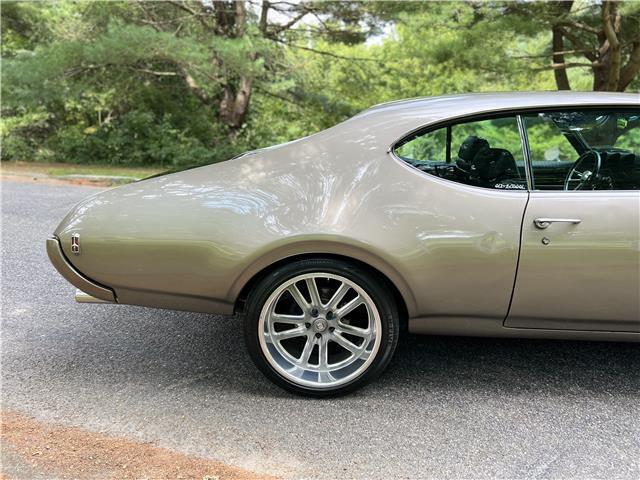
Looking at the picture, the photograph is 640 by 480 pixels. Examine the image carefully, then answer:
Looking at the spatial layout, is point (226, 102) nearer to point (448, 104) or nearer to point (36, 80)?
point (36, 80)

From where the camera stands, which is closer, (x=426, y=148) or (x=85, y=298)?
(x=426, y=148)

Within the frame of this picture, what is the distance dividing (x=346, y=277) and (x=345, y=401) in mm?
661

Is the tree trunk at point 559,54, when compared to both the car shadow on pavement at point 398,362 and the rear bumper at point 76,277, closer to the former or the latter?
the car shadow on pavement at point 398,362

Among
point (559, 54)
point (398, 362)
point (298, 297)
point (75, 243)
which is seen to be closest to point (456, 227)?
point (298, 297)

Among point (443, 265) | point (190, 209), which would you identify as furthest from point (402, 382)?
point (190, 209)

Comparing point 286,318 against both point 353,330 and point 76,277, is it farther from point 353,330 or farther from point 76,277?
point 76,277

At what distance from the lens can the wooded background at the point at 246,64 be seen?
11.1m

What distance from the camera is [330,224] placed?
100 inches

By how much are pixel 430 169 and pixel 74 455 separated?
2155mm

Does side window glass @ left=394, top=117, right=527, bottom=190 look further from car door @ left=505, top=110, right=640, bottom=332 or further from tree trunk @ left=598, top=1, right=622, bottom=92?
tree trunk @ left=598, top=1, right=622, bottom=92

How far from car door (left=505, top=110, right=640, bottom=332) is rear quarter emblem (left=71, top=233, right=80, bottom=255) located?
7.42ft

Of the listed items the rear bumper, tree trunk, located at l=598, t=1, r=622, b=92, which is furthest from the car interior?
tree trunk, located at l=598, t=1, r=622, b=92

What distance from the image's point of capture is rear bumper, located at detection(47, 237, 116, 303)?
2773 millimetres

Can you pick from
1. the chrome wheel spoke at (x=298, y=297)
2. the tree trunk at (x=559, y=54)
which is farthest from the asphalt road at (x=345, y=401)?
the tree trunk at (x=559, y=54)
